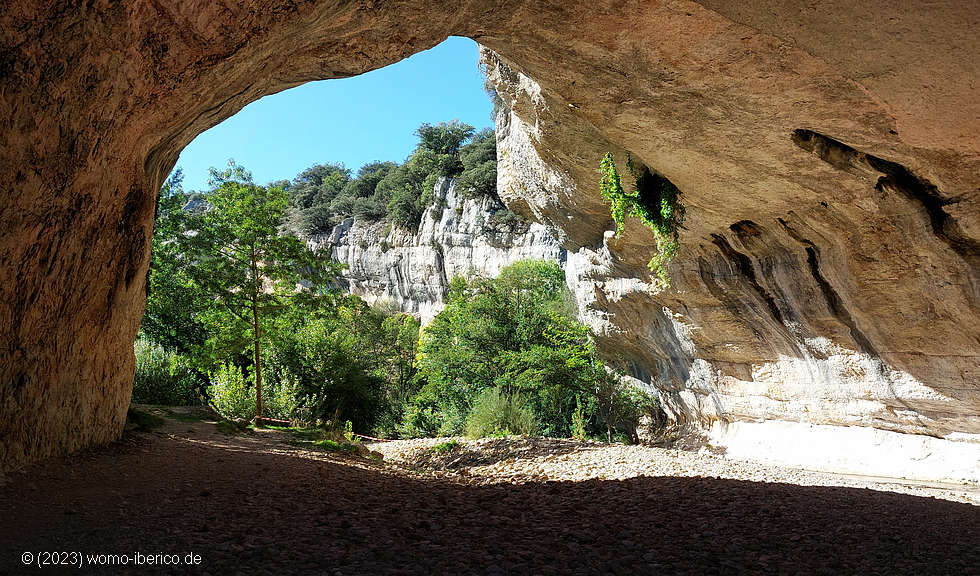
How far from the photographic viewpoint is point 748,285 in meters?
10.7

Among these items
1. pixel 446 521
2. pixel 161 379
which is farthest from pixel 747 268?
pixel 161 379

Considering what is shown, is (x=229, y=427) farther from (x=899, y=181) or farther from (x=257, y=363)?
(x=899, y=181)

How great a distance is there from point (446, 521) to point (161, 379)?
13403 millimetres

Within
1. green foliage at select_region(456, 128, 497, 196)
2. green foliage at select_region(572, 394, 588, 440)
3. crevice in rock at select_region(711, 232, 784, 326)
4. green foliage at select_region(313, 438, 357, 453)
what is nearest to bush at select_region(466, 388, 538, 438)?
green foliage at select_region(572, 394, 588, 440)

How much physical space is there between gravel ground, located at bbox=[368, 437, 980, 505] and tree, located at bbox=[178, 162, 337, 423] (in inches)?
189

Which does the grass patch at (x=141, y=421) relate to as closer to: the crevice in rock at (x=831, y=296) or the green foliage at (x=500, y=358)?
the green foliage at (x=500, y=358)

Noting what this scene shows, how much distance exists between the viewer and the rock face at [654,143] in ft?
12.9

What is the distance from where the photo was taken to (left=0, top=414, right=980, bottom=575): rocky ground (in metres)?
2.93

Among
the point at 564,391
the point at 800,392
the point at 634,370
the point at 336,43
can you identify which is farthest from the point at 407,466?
the point at 634,370

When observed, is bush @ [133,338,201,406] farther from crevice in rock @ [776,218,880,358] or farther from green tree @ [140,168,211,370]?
crevice in rock @ [776,218,880,358]

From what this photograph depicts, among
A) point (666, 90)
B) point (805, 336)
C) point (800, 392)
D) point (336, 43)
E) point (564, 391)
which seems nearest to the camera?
point (336, 43)

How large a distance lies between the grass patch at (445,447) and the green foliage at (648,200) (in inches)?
203

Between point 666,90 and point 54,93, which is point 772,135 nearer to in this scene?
point 666,90

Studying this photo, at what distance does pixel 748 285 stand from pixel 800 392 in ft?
9.36
